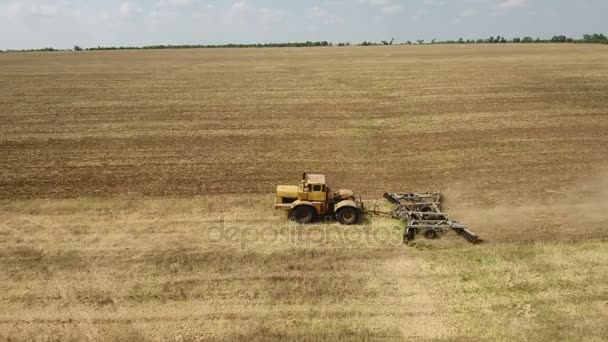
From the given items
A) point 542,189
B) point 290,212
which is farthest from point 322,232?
point 542,189

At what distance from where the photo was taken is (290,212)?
59.3 ft

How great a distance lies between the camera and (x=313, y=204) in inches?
685

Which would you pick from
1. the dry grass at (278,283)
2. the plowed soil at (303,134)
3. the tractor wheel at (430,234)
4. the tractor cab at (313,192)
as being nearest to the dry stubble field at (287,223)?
the dry grass at (278,283)

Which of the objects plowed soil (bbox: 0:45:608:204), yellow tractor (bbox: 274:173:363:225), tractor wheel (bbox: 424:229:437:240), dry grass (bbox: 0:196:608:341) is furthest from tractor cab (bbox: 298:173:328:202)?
plowed soil (bbox: 0:45:608:204)

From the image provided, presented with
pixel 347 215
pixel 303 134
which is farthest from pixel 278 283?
pixel 303 134

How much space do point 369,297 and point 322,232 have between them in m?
4.11

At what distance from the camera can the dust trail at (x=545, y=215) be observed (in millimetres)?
17078

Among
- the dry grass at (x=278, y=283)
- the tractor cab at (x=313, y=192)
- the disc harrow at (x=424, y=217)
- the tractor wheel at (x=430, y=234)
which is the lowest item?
the dry grass at (x=278, y=283)

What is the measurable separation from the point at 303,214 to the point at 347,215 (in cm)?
158

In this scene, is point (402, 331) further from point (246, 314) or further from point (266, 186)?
point (266, 186)

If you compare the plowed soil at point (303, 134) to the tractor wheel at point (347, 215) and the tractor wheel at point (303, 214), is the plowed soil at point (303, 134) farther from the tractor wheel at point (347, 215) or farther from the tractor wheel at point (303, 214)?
the tractor wheel at point (303, 214)

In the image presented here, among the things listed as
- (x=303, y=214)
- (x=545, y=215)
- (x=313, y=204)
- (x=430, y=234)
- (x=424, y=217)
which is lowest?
(x=430, y=234)

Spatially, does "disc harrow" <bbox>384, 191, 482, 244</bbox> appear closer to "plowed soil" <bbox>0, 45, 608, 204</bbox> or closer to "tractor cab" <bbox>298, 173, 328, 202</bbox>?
"plowed soil" <bbox>0, 45, 608, 204</bbox>

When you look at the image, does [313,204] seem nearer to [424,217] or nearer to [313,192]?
[313,192]
